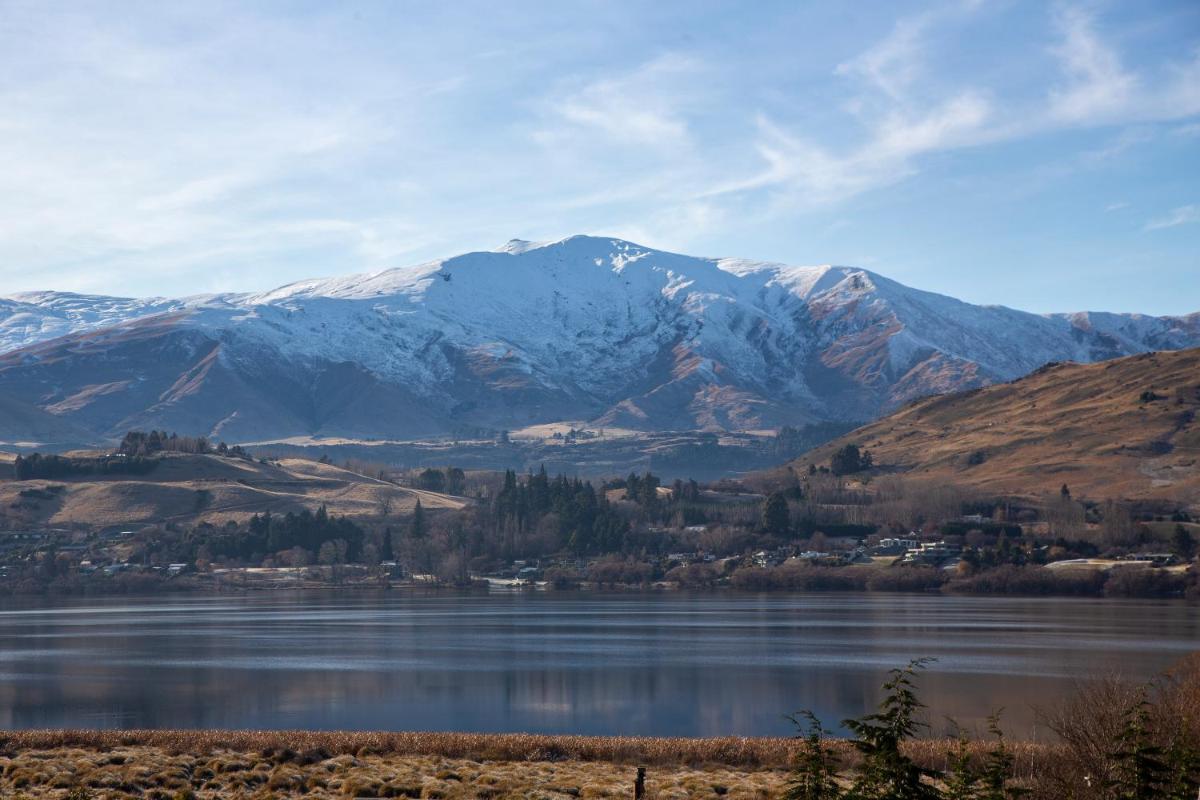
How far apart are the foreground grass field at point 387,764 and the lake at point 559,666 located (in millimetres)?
10931

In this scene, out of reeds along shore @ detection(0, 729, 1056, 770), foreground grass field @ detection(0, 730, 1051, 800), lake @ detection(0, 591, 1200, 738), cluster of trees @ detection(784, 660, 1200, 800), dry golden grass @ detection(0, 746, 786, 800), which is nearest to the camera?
cluster of trees @ detection(784, 660, 1200, 800)

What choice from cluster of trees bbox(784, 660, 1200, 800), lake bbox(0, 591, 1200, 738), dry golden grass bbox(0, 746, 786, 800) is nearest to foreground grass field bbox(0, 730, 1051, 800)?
dry golden grass bbox(0, 746, 786, 800)

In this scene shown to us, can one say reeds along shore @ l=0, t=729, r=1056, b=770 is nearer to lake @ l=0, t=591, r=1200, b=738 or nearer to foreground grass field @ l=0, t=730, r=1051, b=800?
foreground grass field @ l=0, t=730, r=1051, b=800

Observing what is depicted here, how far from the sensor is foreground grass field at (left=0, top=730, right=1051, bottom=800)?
176 ft

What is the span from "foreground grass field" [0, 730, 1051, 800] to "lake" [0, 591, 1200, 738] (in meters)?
10.9

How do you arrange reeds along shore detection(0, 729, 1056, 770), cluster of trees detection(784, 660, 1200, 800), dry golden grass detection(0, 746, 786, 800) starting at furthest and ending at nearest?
1. reeds along shore detection(0, 729, 1056, 770)
2. dry golden grass detection(0, 746, 786, 800)
3. cluster of trees detection(784, 660, 1200, 800)

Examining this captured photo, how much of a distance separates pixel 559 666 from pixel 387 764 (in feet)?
171

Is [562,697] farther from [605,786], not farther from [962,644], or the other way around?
[962,644]

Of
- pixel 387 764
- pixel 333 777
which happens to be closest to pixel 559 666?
pixel 387 764

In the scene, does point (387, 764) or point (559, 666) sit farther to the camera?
point (559, 666)

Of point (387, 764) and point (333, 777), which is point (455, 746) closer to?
point (387, 764)

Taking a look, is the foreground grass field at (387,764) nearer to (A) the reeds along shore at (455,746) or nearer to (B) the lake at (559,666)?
(A) the reeds along shore at (455,746)

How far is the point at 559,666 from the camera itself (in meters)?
112

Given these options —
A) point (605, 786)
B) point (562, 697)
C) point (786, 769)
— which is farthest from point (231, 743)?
point (562, 697)
